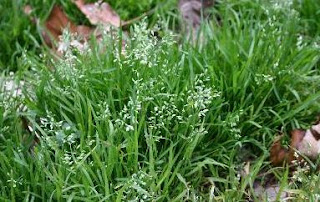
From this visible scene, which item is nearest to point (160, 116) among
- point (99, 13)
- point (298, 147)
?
point (298, 147)

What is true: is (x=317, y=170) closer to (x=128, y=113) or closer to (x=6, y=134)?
(x=128, y=113)

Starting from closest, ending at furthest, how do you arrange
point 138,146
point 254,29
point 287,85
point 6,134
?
point 138,146 < point 6,134 < point 287,85 < point 254,29

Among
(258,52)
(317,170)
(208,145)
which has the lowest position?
(317,170)

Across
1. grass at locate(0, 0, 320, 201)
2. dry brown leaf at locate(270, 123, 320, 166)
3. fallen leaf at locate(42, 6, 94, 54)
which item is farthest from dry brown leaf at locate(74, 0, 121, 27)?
dry brown leaf at locate(270, 123, 320, 166)

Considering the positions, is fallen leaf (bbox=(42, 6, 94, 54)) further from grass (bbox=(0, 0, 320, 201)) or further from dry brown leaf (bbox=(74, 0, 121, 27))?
grass (bbox=(0, 0, 320, 201))

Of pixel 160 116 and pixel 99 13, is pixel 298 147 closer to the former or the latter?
pixel 160 116

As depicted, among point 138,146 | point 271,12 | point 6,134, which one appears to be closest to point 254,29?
point 271,12
